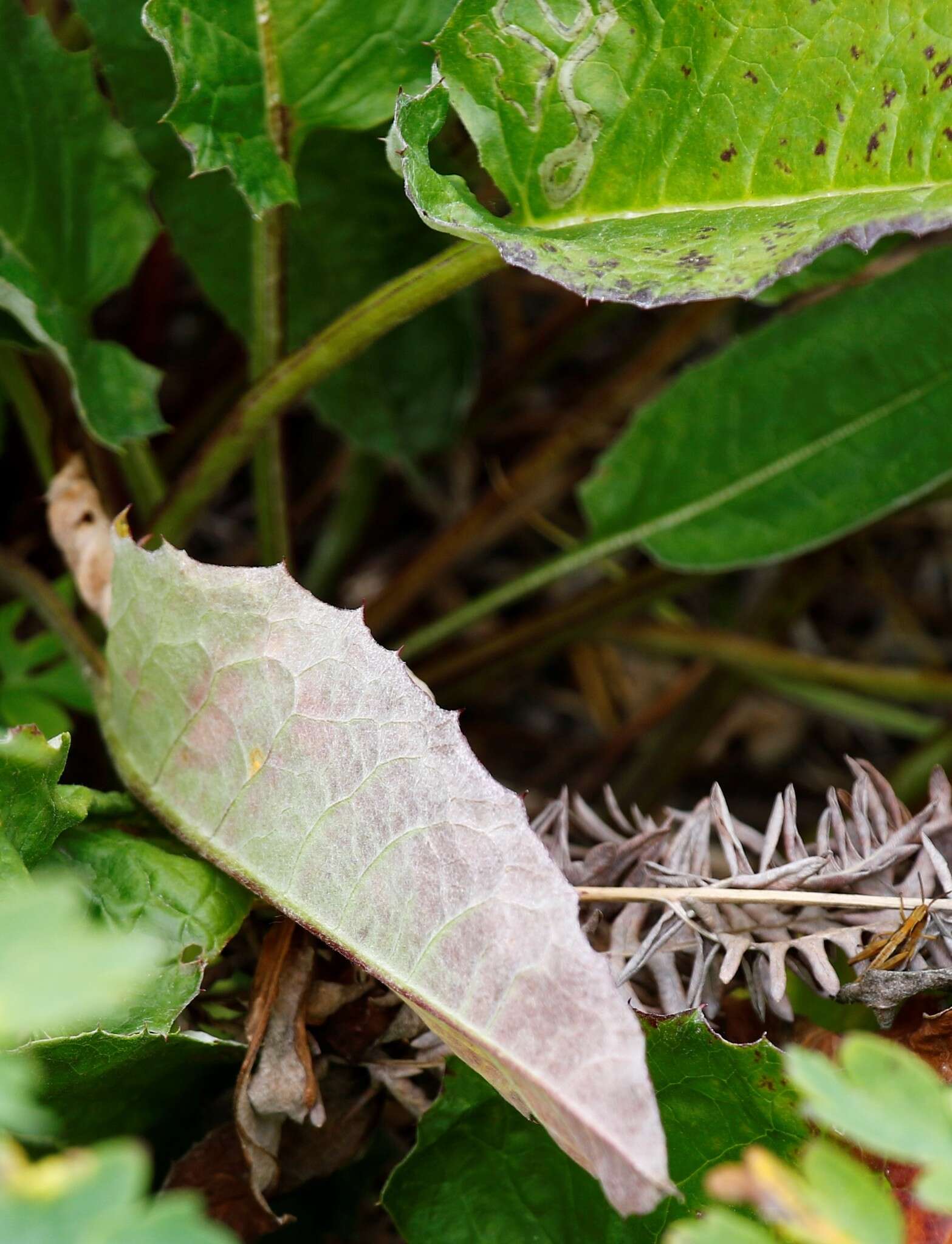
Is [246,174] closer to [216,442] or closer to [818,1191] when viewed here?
[216,442]

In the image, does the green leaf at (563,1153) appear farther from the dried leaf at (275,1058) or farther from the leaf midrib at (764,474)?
the leaf midrib at (764,474)

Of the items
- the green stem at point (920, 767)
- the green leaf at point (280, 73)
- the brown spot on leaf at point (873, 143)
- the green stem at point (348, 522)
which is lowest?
the green stem at point (920, 767)

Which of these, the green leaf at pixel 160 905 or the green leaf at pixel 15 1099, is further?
the green leaf at pixel 160 905

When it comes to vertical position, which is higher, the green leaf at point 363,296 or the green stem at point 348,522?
the green leaf at point 363,296

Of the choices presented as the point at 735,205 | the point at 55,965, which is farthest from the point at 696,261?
the point at 55,965

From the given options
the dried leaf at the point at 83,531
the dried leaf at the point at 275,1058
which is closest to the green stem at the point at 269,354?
the dried leaf at the point at 83,531

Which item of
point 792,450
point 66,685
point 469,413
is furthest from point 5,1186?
point 469,413

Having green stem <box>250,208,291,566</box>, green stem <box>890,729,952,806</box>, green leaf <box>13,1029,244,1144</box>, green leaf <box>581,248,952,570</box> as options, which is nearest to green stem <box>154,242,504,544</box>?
green stem <box>250,208,291,566</box>
